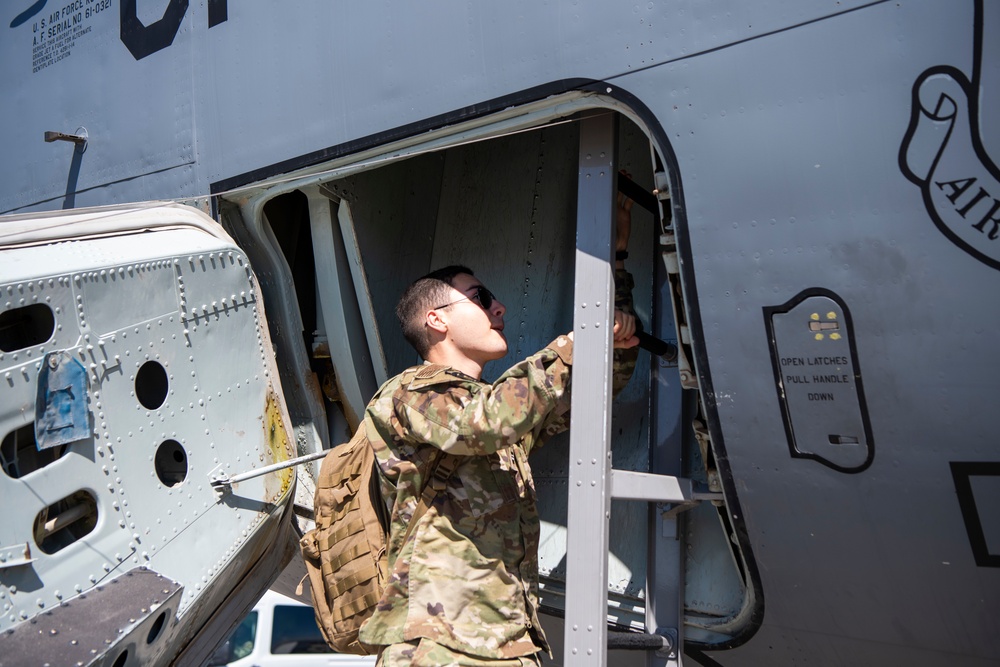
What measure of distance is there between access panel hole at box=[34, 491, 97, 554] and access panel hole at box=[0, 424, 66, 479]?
119 mm

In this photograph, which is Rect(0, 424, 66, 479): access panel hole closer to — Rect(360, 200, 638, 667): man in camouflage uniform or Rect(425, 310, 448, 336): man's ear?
Rect(360, 200, 638, 667): man in camouflage uniform

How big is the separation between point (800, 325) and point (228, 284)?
184 centimetres

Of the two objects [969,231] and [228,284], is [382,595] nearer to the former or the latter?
[228,284]

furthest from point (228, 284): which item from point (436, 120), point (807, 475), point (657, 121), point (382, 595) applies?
point (807, 475)

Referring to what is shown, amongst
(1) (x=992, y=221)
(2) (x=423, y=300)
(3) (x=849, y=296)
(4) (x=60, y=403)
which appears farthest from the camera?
(2) (x=423, y=300)

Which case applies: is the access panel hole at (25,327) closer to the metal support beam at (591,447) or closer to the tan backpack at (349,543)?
the tan backpack at (349,543)

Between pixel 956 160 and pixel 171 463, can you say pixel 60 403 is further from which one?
pixel 956 160

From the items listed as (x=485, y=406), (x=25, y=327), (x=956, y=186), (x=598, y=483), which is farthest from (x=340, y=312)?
(x=956, y=186)

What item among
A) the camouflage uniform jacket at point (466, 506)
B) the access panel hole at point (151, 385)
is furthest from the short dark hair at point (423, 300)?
the access panel hole at point (151, 385)

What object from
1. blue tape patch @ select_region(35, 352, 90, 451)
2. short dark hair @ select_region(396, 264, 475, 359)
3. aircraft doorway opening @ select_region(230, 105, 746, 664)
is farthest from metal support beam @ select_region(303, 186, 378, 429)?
blue tape patch @ select_region(35, 352, 90, 451)

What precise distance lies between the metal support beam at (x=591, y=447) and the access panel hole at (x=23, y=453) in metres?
1.41

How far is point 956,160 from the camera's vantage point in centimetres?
183

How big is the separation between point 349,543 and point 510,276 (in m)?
1.29

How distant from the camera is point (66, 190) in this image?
3594mm
